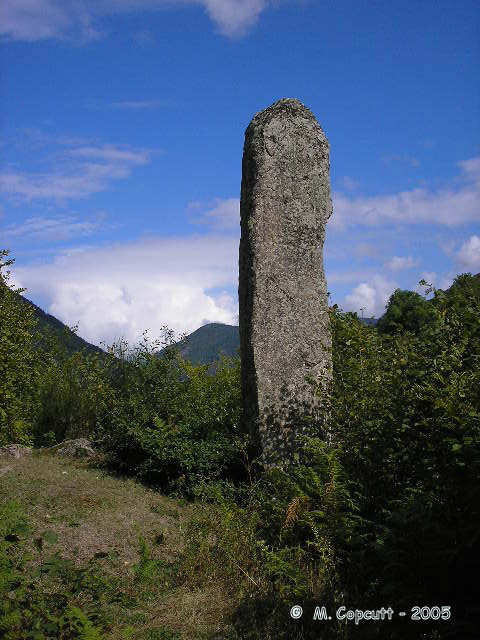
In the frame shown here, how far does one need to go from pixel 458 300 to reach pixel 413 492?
2.09 m

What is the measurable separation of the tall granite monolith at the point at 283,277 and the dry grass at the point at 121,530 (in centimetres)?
167

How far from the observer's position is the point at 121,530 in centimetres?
645

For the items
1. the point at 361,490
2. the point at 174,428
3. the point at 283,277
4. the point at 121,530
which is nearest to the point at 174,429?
the point at 174,428

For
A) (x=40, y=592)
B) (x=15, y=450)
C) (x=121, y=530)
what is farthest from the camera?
(x=15, y=450)

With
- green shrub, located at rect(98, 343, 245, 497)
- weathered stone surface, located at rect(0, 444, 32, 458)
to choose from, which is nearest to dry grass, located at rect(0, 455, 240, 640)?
green shrub, located at rect(98, 343, 245, 497)

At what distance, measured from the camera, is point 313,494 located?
19.4ft

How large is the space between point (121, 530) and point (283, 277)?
11.9 feet

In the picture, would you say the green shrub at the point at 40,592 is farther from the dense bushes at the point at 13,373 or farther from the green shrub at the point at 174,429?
the dense bushes at the point at 13,373

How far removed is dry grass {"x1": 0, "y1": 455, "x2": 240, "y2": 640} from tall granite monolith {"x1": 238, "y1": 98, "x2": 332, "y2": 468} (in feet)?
5.47

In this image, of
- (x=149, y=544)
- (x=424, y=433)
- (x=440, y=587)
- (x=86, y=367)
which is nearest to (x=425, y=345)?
(x=424, y=433)

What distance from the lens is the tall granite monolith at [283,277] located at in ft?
25.0

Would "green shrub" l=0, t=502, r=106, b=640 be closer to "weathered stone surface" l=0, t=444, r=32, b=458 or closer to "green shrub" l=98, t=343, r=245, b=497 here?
"green shrub" l=98, t=343, r=245, b=497

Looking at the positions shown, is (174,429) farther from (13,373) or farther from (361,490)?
(361,490)

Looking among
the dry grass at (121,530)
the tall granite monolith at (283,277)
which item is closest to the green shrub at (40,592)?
the dry grass at (121,530)
